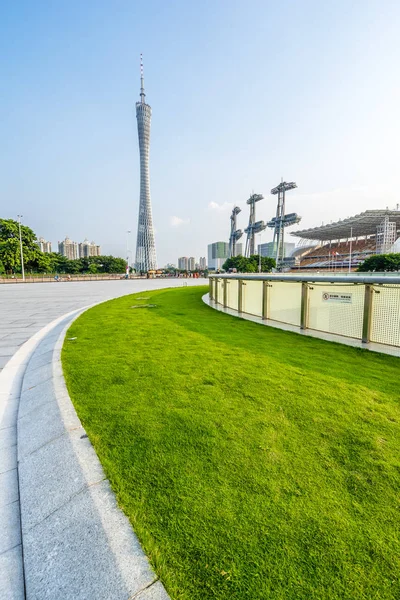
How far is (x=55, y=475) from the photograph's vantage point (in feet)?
7.57

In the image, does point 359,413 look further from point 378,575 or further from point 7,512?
point 7,512

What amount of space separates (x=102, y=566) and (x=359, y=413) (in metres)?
2.61

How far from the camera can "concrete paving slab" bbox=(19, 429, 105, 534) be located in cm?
205

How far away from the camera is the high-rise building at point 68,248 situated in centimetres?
16075

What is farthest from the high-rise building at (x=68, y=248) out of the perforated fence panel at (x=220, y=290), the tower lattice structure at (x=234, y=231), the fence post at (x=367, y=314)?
the fence post at (x=367, y=314)

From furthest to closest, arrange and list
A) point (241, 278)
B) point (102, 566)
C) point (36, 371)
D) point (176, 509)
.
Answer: point (241, 278) → point (36, 371) → point (176, 509) → point (102, 566)

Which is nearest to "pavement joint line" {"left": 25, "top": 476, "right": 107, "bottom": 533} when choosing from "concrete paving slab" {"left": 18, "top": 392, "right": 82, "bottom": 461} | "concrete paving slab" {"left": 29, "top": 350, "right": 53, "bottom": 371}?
"concrete paving slab" {"left": 18, "top": 392, "right": 82, "bottom": 461}

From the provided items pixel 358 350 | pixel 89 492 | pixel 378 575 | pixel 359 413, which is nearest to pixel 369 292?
pixel 358 350

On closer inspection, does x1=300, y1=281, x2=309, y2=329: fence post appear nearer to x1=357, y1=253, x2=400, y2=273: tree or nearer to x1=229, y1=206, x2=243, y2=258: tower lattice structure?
x1=357, y1=253, x2=400, y2=273: tree

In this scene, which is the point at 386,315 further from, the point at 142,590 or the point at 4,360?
the point at 4,360

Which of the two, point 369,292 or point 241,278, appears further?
point 241,278

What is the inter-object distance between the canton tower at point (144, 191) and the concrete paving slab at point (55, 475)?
356ft

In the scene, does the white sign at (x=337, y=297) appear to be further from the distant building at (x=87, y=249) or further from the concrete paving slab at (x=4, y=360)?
the distant building at (x=87, y=249)

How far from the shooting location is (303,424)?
9.37ft
